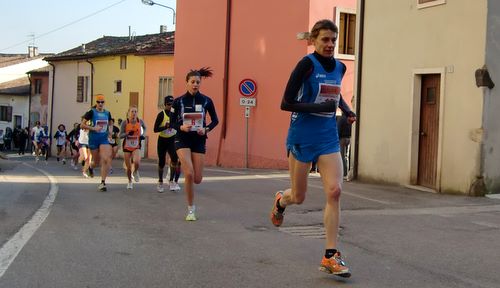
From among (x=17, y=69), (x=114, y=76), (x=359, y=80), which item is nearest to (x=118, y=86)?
(x=114, y=76)

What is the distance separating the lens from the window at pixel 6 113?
62.0 meters

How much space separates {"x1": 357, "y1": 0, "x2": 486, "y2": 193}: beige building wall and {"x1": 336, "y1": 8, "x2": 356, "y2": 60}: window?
572cm

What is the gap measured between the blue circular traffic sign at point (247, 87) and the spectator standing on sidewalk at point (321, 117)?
16.2 m

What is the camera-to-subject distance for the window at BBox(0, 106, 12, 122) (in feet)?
203

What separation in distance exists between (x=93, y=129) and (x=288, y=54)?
9639mm

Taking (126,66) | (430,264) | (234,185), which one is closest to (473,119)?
(234,185)

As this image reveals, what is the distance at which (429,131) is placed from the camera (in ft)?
41.2

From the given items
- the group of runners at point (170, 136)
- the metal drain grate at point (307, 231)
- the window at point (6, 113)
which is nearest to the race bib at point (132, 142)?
the group of runners at point (170, 136)

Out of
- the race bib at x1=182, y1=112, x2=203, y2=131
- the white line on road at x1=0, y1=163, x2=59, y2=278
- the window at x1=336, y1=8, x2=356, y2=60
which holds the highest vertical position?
the window at x1=336, y1=8, x2=356, y2=60

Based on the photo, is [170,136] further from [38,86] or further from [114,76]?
[38,86]

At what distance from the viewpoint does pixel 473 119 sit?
1123 centimetres

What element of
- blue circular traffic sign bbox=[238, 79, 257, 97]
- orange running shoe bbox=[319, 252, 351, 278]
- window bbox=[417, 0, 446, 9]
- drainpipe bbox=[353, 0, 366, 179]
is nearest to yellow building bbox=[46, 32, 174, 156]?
blue circular traffic sign bbox=[238, 79, 257, 97]

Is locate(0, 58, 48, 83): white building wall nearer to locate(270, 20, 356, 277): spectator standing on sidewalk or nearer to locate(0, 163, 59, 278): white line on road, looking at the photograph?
locate(0, 163, 59, 278): white line on road

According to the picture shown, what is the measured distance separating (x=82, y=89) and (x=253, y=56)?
24.0 meters
